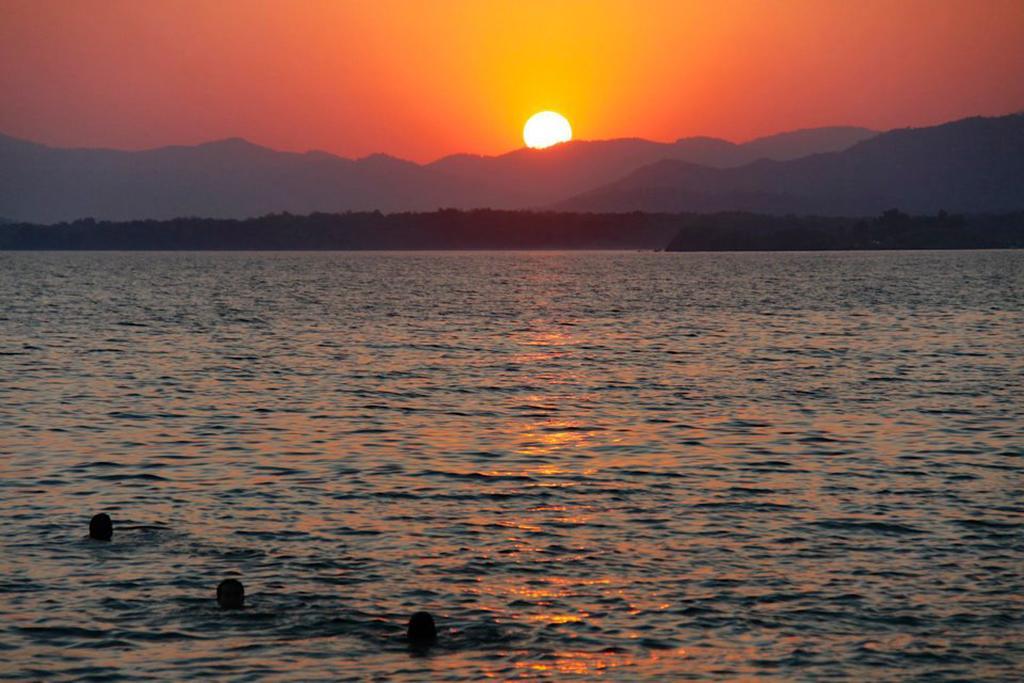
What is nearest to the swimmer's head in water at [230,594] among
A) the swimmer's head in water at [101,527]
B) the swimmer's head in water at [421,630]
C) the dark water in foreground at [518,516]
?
the dark water in foreground at [518,516]

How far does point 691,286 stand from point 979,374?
125034 mm

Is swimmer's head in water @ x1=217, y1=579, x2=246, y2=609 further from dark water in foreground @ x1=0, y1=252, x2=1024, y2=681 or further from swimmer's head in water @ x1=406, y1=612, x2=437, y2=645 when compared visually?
swimmer's head in water @ x1=406, y1=612, x2=437, y2=645

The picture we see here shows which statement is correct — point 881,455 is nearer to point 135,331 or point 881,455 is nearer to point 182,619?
point 182,619

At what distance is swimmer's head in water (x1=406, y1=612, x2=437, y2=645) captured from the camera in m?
20.0

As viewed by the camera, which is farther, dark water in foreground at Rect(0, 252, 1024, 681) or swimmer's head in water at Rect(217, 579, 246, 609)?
swimmer's head in water at Rect(217, 579, 246, 609)

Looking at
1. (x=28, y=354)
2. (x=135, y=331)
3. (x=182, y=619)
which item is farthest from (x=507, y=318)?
(x=182, y=619)

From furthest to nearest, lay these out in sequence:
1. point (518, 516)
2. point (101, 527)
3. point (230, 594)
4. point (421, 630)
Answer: point (518, 516)
point (101, 527)
point (230, 594)
point (421, 630)

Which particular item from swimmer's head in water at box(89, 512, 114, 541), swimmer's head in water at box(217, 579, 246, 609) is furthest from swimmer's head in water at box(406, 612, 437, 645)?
swimmer's head in water at box(89, 512, 114, 541)

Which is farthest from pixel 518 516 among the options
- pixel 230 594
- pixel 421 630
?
pixel 421 630

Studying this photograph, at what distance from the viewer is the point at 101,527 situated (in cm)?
2634

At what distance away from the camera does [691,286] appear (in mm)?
182625

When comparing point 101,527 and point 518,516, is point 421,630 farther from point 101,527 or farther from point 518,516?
point 101,527

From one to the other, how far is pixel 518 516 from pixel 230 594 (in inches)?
345

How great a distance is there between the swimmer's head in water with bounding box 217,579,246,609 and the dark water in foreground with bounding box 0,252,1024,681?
446 mm
